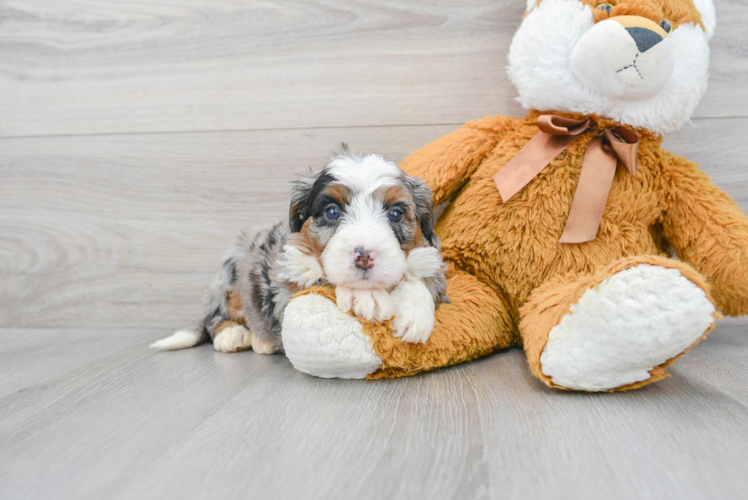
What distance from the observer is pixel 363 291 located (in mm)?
1294

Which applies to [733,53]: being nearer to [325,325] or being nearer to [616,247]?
[616,247]

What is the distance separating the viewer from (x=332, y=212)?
1.34 m

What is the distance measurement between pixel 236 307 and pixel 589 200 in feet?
3.97

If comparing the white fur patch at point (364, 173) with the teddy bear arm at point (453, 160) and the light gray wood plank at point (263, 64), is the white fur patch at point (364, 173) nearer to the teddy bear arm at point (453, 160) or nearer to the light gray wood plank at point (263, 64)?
the teddy bear arm at point (453, 160)

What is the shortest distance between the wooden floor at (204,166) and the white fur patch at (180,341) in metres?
0.06

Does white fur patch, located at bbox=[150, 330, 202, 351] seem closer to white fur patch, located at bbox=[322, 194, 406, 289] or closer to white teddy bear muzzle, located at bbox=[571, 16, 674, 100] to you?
white fur patch, located at bbox=[322, 194, 406, 289]

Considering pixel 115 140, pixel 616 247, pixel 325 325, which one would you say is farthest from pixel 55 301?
pixel 616 247

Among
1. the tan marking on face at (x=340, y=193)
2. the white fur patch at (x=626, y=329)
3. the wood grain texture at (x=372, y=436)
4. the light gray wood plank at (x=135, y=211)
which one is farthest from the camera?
the light gray wood plank at (x=135, y=211)

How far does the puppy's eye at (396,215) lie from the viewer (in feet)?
4.44

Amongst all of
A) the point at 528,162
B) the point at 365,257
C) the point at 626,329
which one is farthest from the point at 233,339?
the point at 626,329

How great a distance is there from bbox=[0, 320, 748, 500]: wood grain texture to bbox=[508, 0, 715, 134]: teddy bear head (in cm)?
77

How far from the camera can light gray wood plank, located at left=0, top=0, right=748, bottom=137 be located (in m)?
1.88

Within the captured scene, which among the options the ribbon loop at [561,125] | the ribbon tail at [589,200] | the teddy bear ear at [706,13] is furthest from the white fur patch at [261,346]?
the teddy bear ear at [706,13]

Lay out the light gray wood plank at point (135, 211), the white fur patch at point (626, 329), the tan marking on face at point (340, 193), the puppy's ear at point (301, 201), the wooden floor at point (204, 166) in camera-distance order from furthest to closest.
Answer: the light gray wood plank at point (135, 211), the puppy's ear at point (301, 201), the tan marking on face at point (340, 193), the wooden floor at point (204, 166), the white fur patch at point (626, 329)
